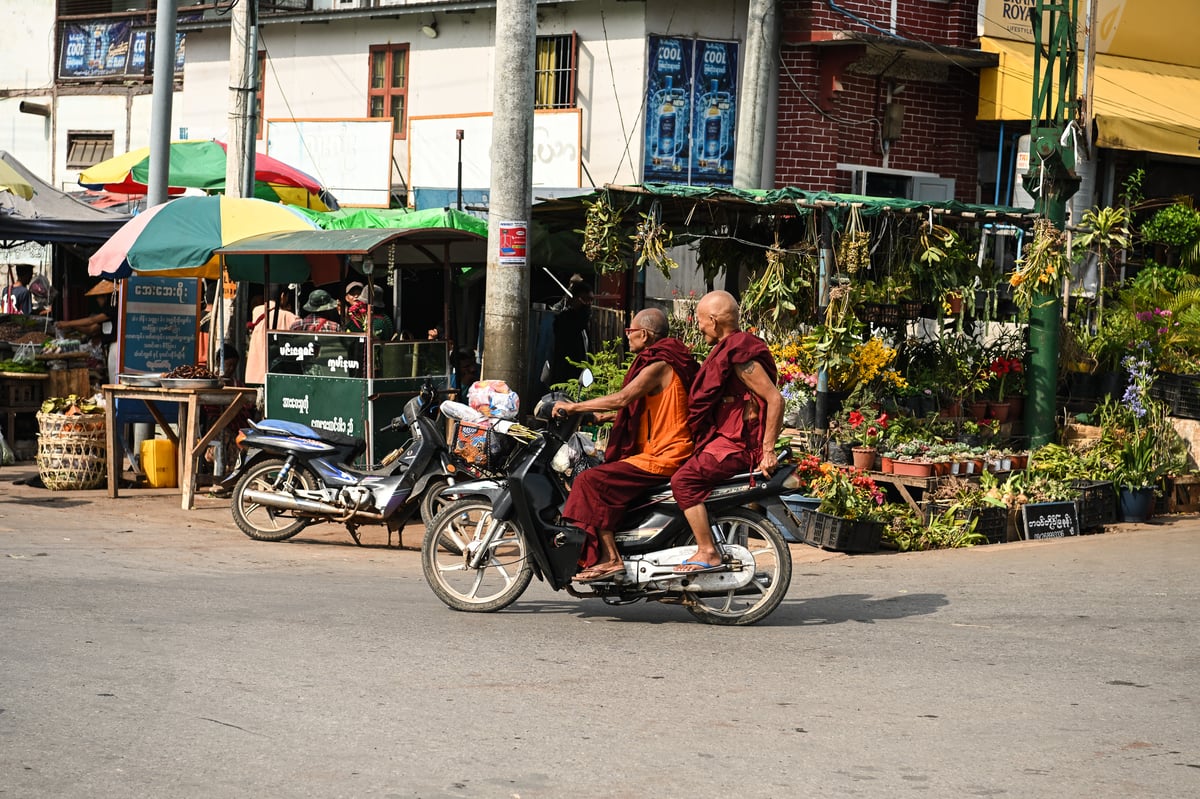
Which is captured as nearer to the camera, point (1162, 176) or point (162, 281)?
point (162, 281)

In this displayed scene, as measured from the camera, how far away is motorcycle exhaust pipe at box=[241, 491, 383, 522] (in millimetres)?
11023

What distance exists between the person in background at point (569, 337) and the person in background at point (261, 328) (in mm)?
2950

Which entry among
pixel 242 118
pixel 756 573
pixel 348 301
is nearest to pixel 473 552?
pixel 756 573

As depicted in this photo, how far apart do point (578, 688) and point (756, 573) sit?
189 centimetres

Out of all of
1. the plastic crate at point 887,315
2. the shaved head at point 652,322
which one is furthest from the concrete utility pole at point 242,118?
the shaved head at point 652,322

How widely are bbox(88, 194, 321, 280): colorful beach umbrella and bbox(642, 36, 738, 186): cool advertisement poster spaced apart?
7160 millimetres

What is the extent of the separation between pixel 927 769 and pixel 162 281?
10.7 metres

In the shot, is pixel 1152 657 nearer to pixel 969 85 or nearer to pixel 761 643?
pixel 761 643

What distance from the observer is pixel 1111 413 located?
14094mm

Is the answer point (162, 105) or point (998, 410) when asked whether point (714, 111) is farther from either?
point (162, 105)

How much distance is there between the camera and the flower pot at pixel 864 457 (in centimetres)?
1223

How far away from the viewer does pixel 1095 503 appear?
1255cm

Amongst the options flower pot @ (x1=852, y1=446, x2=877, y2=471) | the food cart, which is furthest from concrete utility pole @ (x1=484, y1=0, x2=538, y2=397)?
flower pot @ (x1=852, y1=446, x2=877, y2=471)

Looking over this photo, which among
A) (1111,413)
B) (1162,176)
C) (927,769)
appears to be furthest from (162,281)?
(1162,176)
